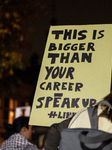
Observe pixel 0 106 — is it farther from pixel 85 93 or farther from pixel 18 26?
pixel 85 93

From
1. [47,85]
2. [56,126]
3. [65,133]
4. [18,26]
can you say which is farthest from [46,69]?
[18,26]

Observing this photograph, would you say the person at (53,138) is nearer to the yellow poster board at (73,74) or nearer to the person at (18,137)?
the yellow poster board at (73,74)

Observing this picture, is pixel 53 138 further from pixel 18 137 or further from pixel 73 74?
pixel 18 137

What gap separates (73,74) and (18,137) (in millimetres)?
1684

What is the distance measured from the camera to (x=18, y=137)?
4.25 metres

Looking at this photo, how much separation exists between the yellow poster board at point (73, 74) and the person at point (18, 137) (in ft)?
4.11

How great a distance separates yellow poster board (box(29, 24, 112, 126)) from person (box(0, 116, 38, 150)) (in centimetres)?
125

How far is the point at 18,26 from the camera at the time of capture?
33.2 feet

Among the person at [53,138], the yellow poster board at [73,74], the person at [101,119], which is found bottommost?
the person at [53,138]


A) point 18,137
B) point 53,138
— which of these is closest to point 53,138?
point 53,138

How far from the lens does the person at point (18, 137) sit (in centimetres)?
408

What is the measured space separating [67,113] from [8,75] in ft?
30.2

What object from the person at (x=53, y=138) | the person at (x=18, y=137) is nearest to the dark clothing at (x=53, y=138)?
the person at (x=53, y=138)

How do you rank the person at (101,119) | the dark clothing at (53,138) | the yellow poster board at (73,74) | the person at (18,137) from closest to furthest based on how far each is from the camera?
the person at (101,119) → the dark clothing at (53,138) → the yellow poster board at (73,74) → the person at (18,137)
